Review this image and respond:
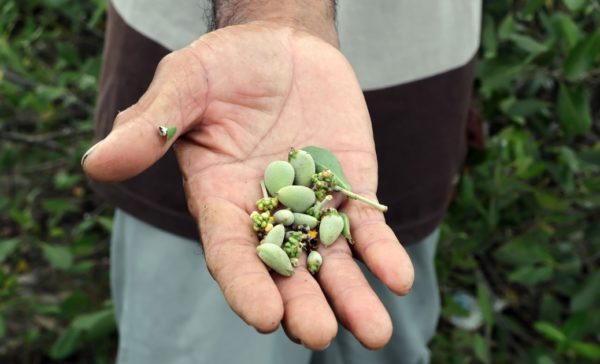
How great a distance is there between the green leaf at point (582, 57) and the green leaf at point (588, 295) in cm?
44

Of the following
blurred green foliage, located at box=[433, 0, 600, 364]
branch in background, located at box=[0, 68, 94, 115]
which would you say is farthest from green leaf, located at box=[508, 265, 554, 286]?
branch in background, located at box=[0, 68, 94, 115]

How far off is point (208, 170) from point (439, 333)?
1.12 metres

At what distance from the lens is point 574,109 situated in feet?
5.32

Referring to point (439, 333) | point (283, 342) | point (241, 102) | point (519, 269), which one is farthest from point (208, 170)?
point (439, 333)

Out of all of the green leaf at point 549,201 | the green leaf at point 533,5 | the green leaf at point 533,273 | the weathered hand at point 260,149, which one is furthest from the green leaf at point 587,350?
the weathered hand at point 260,149

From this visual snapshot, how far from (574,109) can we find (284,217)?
2.85 feet

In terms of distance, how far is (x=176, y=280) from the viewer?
1229 millimetres

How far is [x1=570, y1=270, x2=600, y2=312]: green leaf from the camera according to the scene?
5.72 feet

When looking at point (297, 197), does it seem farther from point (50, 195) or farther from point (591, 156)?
point (50, 195)

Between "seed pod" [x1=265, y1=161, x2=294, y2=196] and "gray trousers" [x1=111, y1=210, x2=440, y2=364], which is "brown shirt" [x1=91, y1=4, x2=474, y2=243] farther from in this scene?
"seed pod" [x1=265, y1=161, x2=294, y2=196]

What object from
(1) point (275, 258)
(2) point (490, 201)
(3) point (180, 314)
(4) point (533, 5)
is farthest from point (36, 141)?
(1) point (275, 258)

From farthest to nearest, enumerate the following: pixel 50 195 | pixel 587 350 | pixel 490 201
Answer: pixel 50 195 < pixel 490 201 < pixel 587 350

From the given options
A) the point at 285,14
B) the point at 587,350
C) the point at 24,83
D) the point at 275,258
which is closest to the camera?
the point at 275,258

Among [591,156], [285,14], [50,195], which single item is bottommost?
[50,195]
